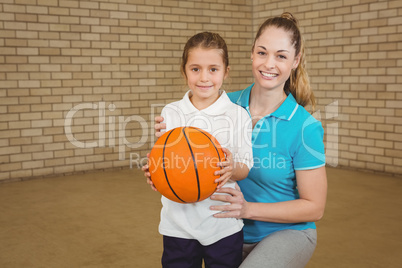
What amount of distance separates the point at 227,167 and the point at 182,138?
20 centimetres

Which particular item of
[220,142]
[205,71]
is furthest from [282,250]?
[205,71]

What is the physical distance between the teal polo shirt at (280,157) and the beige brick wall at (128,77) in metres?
4.44

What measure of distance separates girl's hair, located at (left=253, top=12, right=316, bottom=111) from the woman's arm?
1.24 ft

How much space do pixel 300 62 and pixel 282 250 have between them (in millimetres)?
882

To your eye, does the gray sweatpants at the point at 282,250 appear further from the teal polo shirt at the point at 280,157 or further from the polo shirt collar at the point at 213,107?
the polo shirt collar at the point at 213,107

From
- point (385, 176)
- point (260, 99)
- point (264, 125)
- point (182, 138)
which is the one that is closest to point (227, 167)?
point (182, 138)

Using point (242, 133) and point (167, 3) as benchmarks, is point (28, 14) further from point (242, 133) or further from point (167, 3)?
point (242, 133)

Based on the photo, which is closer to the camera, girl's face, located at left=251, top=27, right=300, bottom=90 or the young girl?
the young girl

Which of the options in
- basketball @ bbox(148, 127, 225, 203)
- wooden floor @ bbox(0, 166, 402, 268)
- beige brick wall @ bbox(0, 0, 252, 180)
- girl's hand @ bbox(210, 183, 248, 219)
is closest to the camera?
basketball @ bbox(148, 127, 225, 203)

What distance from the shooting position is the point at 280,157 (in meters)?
1.86

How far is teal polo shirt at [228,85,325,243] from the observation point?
1.82m

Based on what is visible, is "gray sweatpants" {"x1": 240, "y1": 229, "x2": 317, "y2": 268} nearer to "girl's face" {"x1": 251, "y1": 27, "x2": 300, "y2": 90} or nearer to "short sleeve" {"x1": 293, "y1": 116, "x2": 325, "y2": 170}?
"short sleeve" {"x1": 293, "y1": 116, "x2": 325, "y2": 170}

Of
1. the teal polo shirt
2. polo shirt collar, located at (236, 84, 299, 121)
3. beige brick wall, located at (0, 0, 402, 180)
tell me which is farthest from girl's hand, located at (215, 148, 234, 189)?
beige brick wall, located at (0, 0, 402, 180)

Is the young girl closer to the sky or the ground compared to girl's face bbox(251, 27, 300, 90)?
closer to the ground
